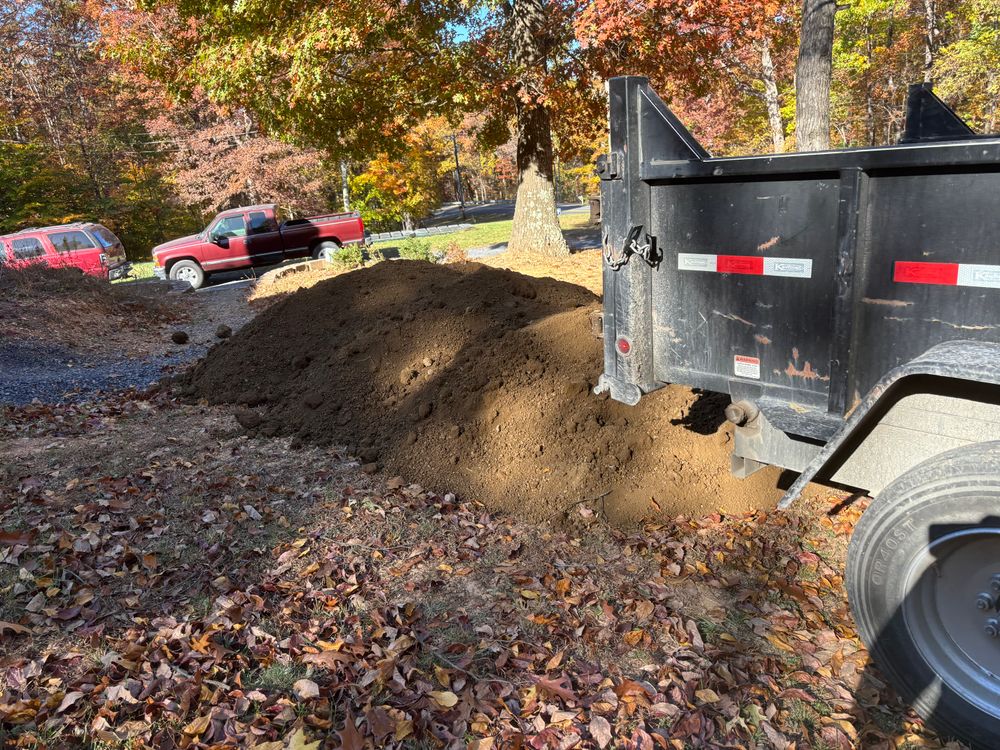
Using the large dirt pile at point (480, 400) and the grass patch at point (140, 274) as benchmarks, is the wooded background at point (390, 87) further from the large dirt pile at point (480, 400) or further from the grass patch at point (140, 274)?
the large dirt pile at point (480, 400)

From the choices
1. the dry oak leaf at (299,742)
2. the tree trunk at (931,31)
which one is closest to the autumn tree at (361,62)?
the dry oak leaf at (299,742)

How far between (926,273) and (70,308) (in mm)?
12689

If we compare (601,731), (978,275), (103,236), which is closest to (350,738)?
(601,731)

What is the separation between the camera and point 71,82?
2745cm

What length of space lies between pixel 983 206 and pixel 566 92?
1096 cm

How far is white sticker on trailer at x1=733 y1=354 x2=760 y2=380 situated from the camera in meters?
3.02

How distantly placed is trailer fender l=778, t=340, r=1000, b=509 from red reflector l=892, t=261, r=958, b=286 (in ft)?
0.75

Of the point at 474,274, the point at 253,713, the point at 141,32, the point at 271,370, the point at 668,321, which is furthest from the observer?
the point at 141,32

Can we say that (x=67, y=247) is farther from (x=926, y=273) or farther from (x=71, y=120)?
(x=926, y=273)

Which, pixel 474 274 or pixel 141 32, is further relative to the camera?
pixel 141 32

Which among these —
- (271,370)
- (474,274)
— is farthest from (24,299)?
(474,274)

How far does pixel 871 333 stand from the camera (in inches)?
103

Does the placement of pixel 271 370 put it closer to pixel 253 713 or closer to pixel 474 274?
pixel 474 274

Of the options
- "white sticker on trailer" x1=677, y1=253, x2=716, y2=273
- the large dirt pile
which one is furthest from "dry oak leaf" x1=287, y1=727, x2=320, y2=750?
"white sticker on trailer" x1=677, y1=253, x2=716, y2=273
